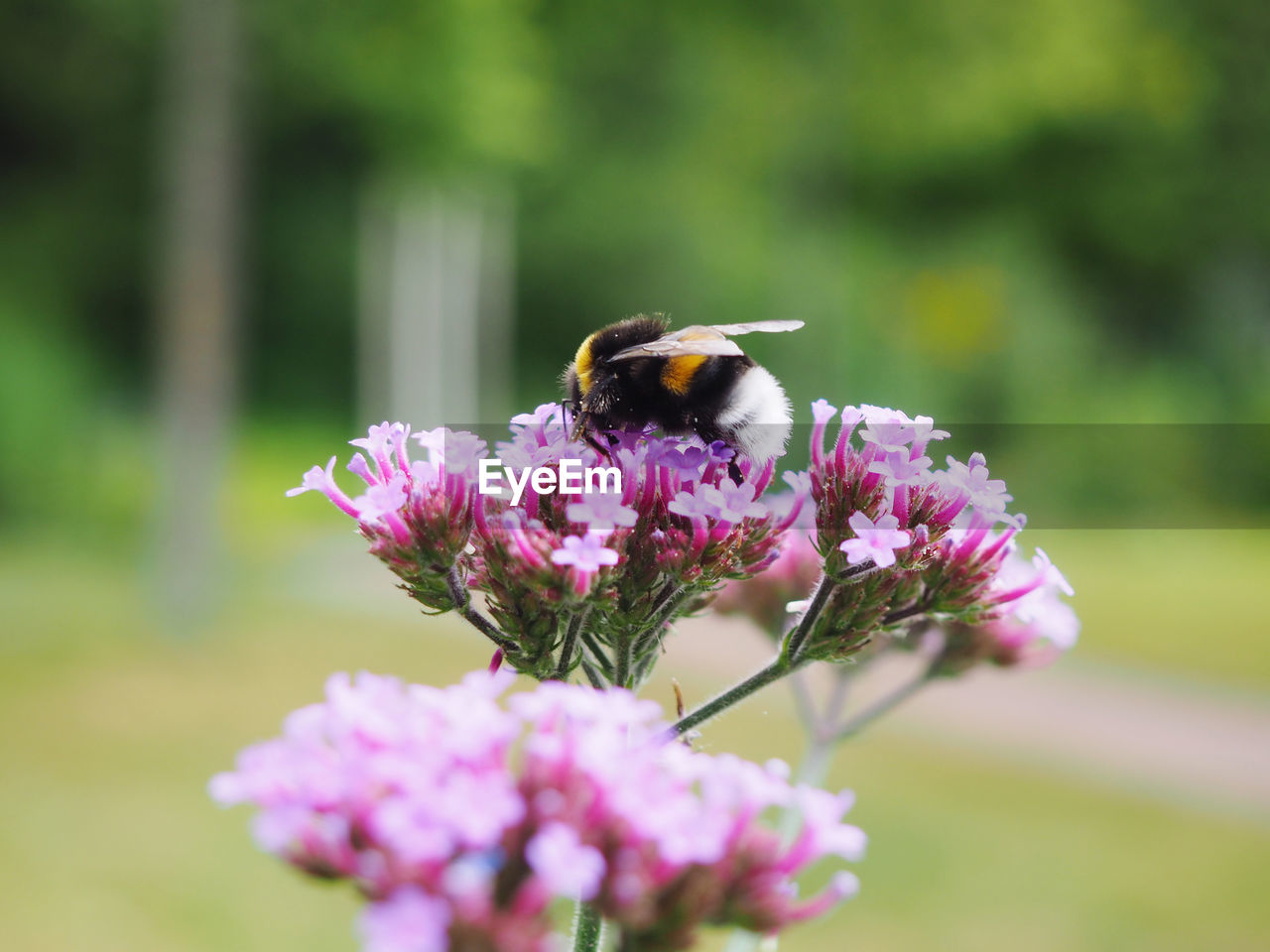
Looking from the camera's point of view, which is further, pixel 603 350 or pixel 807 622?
pixel 603 350

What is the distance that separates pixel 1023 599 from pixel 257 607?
6367 mm

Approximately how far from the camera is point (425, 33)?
5.70 m

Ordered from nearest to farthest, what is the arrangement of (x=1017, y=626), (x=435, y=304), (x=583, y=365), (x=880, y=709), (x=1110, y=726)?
(x=583, y=365)
(x=880, y=709)
(x=1017, y=626)
(x=1110, y=726)
(x=435, y=304)

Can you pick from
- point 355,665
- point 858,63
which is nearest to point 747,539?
point 355,665

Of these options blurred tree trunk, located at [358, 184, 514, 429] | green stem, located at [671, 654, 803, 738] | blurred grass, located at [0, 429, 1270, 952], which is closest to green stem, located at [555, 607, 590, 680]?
green stem, located at [671, 654, 803, 738]

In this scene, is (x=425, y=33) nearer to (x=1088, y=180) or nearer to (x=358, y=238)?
(x=358, y=238)

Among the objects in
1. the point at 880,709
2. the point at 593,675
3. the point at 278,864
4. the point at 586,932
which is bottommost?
the point at 278,864

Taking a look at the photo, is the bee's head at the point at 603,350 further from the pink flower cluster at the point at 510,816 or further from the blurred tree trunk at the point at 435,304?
the blurred tree trunk at the point at 435,304

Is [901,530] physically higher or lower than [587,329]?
higher

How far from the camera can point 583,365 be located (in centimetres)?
143

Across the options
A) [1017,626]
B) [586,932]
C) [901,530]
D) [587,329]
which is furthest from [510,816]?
[587,329]

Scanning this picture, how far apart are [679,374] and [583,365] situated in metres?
0.15

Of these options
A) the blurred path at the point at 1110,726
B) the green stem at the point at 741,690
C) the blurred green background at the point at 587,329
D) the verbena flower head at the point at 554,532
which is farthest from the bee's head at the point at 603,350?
the blurred path at the point at 1110,726

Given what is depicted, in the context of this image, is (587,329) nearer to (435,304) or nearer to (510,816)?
(435,304)
